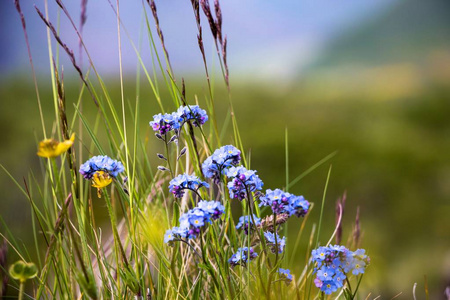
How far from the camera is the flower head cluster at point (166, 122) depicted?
131cm

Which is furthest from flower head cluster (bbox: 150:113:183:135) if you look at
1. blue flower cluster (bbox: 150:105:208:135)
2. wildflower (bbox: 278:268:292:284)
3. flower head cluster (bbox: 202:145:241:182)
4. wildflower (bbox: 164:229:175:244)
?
wildflower (bbox: 278:268:292:284)

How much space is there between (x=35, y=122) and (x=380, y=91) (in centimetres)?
773

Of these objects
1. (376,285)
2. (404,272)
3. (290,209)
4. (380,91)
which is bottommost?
(290,209)

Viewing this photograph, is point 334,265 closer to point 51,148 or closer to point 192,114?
point 192,114

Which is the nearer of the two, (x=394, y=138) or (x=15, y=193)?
(x=15, y=193)

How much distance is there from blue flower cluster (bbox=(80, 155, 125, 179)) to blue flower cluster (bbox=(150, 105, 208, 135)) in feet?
0.53

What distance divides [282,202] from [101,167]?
0.50 m

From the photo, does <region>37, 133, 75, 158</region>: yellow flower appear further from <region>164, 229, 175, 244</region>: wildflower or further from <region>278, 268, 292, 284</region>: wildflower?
<region>278, 268, 292, 284</region>: wildflower

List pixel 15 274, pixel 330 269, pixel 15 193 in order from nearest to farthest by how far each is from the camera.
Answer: pixel 15 274, pixel 330 269, pixel 15 193

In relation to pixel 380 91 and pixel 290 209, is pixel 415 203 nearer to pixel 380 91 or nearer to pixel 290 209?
pixel 380 91

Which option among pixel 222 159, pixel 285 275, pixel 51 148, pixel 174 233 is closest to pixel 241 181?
pixel 222 159

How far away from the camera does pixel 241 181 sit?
1.20 meters

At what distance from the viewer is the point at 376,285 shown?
2.46 metres

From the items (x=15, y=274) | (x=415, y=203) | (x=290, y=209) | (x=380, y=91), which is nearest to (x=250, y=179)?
(x=290, y=209)
